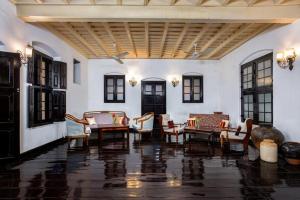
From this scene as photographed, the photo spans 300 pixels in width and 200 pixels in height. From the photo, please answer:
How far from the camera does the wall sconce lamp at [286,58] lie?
4.58 m

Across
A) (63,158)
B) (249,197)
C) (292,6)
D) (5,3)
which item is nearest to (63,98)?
(63,158)

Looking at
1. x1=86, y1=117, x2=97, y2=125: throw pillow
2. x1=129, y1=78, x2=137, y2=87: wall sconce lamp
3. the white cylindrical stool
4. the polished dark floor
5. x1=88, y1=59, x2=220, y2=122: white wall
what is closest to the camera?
the polished dark floor

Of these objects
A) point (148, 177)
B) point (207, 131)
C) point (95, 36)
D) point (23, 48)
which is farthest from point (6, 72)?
point (207, 131)

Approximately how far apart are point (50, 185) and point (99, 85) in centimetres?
643

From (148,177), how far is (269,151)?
2574mm

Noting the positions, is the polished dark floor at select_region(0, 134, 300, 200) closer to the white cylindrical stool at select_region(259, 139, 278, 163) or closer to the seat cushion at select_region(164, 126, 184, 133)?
the white cylindrical stool at select_region(259, 139, 278, 163)

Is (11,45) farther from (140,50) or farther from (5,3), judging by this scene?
(140,50)

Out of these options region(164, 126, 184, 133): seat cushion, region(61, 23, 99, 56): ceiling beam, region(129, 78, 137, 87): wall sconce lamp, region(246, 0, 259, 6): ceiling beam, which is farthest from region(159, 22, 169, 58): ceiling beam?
region(164, 126, 184, 133): seat cushion

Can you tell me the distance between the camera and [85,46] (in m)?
7.39

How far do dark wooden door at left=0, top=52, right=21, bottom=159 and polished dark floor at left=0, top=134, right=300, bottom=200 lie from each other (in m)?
0.44

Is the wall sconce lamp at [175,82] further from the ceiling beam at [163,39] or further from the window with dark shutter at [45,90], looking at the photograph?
the window with dark shutter at [45,90]

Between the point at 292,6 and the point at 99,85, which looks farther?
the point at 99,85

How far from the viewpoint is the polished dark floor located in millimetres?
2953

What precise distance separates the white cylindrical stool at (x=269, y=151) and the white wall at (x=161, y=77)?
4.97m
